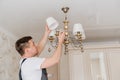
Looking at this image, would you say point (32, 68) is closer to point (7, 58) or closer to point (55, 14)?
point (55, 14)

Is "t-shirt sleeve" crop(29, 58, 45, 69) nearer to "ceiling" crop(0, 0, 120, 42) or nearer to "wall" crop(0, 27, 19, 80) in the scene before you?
"ceiling" crop(0, 0, 120, 42)

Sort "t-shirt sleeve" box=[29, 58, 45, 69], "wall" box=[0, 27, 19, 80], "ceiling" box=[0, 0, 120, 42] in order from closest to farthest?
"t-shirt sleeve" box=[29, 58, 45, 69]
"ceiling" box=[0, 0, 120, 42]
"wall" box=[0, 27, 19, 80]

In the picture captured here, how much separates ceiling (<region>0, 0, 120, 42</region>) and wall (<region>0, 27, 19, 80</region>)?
13 centimetres

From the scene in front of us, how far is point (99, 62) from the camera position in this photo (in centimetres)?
350

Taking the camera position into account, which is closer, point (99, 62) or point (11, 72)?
point (11, 72)

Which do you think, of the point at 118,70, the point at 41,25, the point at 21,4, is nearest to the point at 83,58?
the point at 118,70

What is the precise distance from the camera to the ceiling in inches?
92.4

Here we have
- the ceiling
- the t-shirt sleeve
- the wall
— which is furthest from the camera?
the wall

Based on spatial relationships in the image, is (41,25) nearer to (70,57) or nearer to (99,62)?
(70,57)


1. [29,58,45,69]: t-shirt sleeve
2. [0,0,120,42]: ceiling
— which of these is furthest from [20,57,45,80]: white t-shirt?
[0,0,120,42]: ceiling

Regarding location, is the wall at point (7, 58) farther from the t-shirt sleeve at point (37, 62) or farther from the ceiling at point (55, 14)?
the t-shirt sleeve at point (37, 62)

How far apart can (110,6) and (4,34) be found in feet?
5.90

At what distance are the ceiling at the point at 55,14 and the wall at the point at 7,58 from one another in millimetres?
132

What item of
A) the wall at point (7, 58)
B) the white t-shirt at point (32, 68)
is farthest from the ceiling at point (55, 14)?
the white t-shirt at point (32, 68)
